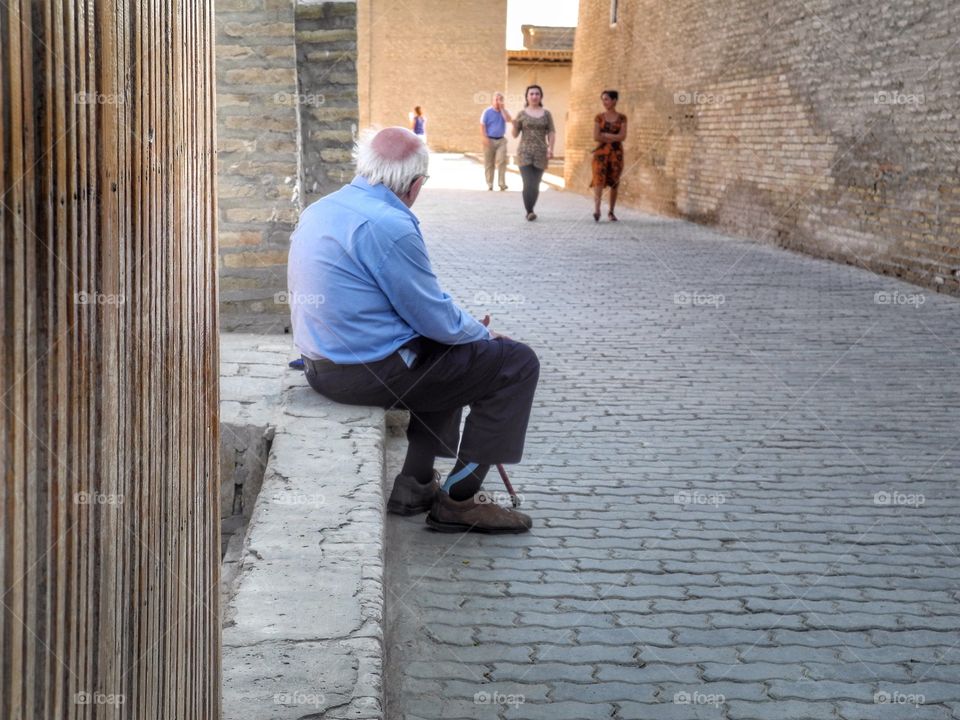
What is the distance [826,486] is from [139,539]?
3.86m

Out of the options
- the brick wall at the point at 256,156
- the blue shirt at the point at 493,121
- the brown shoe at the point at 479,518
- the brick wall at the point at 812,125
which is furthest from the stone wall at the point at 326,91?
the blue shirt at the point at 493,121

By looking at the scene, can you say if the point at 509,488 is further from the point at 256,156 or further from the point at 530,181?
the point at 530,181

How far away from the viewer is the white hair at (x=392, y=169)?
4301 mm

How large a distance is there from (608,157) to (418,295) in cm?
1215

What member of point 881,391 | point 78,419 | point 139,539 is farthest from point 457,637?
point 881,391

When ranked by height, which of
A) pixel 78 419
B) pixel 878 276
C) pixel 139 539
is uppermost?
pixel 78 419

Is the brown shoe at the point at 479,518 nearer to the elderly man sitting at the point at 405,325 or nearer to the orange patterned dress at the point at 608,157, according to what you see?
the elderly man sitting at the point at 405,325

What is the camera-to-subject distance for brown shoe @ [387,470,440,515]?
15.0 ft

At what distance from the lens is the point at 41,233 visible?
3.67ft

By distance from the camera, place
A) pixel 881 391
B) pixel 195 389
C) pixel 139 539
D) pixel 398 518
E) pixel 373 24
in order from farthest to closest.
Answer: pixel 373 24
pixel 881 391
pixel 398 518
pixel 195 389
pixel 139 539

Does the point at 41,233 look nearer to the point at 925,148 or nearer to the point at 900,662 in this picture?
the point at 900,662

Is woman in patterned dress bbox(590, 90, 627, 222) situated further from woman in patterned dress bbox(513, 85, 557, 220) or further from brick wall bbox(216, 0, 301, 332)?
brick wall bbox(216, 0, 301, 332)

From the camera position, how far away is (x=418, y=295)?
13.9 ft

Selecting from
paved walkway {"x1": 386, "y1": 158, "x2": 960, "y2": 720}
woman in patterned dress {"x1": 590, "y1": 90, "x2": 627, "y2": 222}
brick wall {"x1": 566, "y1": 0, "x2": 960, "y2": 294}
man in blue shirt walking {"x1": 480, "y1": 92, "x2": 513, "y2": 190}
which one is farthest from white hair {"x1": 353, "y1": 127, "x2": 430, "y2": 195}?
man in blue shirt walking {"x1": 480, "y1": 92, "x2": 513, "y2": 190}
